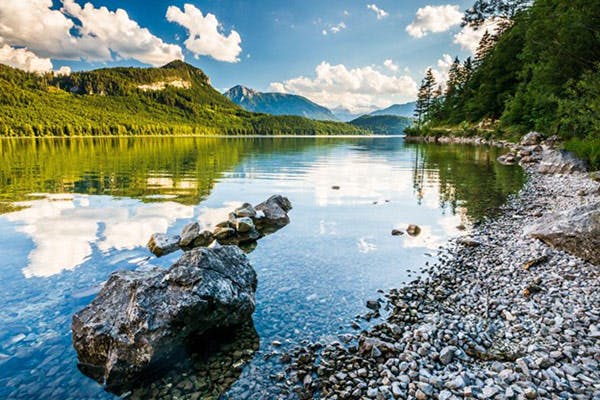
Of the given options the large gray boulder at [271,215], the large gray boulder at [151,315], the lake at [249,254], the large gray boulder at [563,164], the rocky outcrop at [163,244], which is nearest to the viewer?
the large gray boulder at [151,315]

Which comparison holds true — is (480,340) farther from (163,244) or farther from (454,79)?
(454,79)

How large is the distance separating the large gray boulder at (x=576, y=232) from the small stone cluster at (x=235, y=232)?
10823 millimetres

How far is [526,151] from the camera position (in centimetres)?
4184

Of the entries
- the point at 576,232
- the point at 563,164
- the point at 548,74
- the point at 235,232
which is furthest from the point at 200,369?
the point at 548,74

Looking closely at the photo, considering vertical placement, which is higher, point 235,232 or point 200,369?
point 235,232

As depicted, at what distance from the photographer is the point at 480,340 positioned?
22.4 ft

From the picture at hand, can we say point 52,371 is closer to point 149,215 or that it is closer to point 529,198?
point 149,215

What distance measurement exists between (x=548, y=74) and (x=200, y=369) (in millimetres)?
39619

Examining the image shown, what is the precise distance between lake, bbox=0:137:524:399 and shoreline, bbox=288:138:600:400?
0.89 m

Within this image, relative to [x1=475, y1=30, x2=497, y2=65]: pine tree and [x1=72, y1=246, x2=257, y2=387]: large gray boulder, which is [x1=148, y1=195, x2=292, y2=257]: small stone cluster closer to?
[x1=72, y1=246, x2=257, y2=387]: large gray boulder

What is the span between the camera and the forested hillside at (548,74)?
24188 mm

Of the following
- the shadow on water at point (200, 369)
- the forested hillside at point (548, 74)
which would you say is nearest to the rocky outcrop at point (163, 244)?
the shadow on water at point (200, 369)

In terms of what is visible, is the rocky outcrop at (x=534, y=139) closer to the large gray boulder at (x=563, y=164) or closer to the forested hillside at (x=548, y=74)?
the forested hillside at (x=548, y=74)

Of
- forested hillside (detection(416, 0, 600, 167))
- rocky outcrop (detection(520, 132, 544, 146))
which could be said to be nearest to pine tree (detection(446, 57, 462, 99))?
forested hillside (detection(416, 0, 600, 167))
